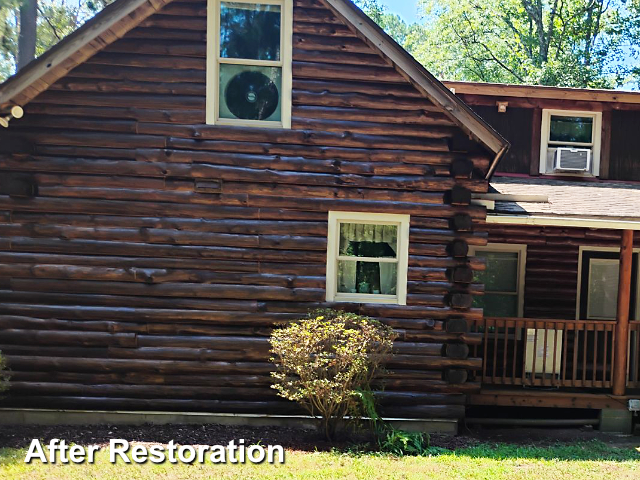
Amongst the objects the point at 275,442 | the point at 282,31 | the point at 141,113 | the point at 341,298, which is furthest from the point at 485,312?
the point at 141,113

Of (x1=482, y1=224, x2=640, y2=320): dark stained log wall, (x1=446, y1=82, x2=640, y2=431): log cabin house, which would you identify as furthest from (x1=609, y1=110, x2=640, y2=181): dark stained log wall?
(x1=482, y1=224, x2=640, y2=320): dark stained log wall

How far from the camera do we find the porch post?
352 inches

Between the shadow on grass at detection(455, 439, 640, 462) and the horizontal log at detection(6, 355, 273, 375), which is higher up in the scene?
the horizontal log at detection(6, 355, 273, 375)

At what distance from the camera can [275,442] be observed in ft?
24.6

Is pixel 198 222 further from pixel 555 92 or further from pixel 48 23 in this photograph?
pixel 48 23

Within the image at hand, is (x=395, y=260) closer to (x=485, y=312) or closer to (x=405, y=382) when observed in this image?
(x=405, y=382)

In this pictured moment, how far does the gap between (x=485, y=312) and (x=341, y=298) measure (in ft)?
13.8

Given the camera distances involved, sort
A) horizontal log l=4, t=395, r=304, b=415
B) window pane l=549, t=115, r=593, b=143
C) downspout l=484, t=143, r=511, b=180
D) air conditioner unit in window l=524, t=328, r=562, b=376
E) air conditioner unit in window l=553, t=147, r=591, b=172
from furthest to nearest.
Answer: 1. window pane l=549, t=115, r=593, b=143
2. air conditioner unit in window l=553, t=147, r=591, b=172
3. air conditioner unit in window l=524, t=328, r=562, b=376
4. horizontal log l=4, t=395, r=304, b=415
5. downspout l=484, t=143, r=511, b=180

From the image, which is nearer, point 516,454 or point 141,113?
point 516,454

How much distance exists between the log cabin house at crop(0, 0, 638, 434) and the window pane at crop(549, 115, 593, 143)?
3832mm

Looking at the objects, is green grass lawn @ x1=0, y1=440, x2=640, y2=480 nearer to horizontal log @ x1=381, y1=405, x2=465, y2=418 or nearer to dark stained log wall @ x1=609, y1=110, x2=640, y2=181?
horizontal log @ x1=381, y1=405, x2=465, y2=418

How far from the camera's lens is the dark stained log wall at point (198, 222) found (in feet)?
26.9

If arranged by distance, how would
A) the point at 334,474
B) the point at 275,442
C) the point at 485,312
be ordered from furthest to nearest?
the point at 485,312
the point at 275,442
the point at 334,474

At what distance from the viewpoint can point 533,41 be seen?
26734 mm
